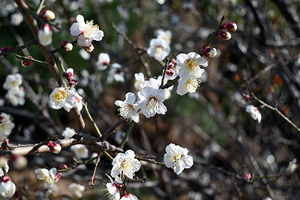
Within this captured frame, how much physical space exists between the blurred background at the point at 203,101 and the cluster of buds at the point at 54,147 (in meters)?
0.56

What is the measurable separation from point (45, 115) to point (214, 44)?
7.04 feet

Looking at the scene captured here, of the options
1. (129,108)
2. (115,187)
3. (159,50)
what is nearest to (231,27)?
(129,108)

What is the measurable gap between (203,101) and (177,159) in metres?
2.23

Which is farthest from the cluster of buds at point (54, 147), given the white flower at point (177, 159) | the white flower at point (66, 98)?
the white flower at point (177, 159)

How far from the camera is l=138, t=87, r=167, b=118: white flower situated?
145 cm

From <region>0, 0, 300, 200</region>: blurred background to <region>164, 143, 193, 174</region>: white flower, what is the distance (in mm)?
204

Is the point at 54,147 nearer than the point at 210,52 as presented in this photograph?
Yes

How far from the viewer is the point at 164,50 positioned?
2158mm

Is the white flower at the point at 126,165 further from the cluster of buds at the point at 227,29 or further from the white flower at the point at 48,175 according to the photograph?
the cluster of buds at the point at 227,29

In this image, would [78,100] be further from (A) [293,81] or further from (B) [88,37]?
(A) [293,81]

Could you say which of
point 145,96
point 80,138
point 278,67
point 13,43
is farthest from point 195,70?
point 13,43

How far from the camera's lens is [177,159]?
1.60 m

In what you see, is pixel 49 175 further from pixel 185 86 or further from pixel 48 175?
pixel 185 86

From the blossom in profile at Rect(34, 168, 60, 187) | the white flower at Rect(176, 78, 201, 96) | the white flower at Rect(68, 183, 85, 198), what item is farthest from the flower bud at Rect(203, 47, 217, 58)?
the white flower at Rect(68, 183, 85, 198)
